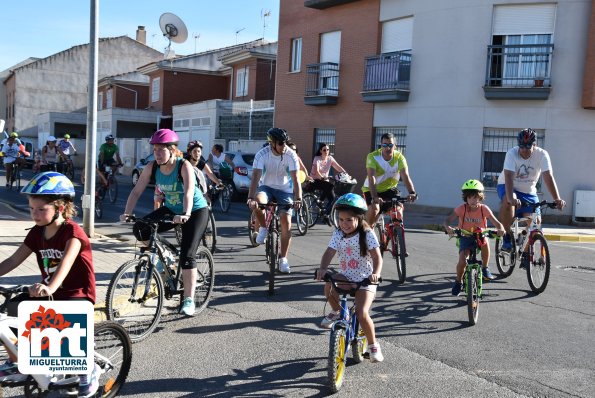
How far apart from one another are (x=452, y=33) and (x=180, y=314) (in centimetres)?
1595

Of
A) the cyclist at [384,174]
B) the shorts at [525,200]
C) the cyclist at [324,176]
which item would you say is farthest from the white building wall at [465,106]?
the cyclist at [384,174]

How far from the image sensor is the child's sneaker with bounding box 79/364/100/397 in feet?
12.7

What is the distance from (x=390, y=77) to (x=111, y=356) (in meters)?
18.4

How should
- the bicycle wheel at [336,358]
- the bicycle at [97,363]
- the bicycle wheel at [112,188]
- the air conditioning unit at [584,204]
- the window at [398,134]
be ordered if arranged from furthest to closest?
the window at [398,134] → the air conditioning unit at [584,204] → the bicycle wheel at [112,188] → the bicycle wheel at [336,358] → the bicycle at [97,363]

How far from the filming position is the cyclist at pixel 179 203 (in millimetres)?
6031

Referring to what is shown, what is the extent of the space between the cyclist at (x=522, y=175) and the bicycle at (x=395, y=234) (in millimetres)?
1315

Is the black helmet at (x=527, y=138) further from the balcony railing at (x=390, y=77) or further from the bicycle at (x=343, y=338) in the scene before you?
the balcony railing at (x=390, y=77)

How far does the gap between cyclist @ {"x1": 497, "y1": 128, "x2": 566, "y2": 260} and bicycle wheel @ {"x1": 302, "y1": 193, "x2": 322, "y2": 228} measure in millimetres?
5915

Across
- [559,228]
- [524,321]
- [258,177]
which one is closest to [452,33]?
[559,228]

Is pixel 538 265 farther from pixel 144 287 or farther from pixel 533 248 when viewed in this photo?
pixel 144 287

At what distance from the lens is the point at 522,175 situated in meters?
8.59

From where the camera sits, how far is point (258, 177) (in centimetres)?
862

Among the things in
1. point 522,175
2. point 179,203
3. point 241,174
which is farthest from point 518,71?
point 179,203

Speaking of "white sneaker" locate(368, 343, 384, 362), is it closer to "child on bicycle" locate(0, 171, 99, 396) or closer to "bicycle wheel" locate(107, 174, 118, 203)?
"child on bicycle" locate(0, 171, 99, 396)
